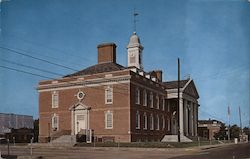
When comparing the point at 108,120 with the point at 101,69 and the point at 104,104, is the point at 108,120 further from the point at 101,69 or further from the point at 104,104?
the point at 101,69

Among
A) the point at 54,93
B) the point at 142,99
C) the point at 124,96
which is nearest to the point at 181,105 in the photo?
the point at 142,99

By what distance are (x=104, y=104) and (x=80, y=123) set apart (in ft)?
7.12

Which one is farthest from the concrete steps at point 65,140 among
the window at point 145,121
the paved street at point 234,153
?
the paved street at point 234,153

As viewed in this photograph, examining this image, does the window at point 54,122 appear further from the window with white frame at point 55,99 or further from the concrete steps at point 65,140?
the concrete steps at point 65,140

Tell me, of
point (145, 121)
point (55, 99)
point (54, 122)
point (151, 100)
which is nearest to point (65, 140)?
point (54, 122)

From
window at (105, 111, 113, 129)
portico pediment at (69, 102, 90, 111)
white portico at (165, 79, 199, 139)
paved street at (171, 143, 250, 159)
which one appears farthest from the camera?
white portico at (165, 79, 199, 139)

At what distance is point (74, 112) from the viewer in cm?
2530

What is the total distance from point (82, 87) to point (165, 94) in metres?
7.45

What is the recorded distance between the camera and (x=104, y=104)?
2427 cm

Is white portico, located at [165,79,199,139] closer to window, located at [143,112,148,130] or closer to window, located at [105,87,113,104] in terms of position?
window, located at [143,112,148,130]

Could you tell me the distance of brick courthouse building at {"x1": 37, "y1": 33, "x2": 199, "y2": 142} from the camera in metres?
23.6

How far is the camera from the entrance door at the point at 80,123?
2478 cm

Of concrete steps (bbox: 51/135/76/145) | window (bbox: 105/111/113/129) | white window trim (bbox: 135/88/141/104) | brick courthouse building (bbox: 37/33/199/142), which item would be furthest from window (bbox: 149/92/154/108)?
concrete steps (bbox: 51/135/76/145)

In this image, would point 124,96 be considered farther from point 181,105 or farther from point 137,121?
point 181,105
